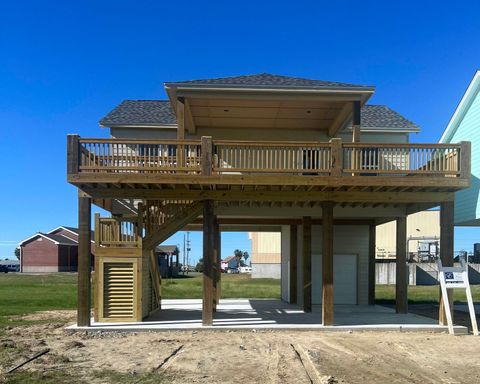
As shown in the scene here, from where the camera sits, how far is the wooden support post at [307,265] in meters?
16.7

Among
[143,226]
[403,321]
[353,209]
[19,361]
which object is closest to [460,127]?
[353,209]

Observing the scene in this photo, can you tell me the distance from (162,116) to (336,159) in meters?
8.64

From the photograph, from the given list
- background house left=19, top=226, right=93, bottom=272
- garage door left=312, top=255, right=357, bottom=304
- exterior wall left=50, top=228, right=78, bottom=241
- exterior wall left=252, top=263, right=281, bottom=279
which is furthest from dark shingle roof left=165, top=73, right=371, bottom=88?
exterior wall left=50, top=228, right=78, bottom=241

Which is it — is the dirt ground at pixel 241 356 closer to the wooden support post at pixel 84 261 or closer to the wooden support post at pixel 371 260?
the wooden support post at pixel 84 261

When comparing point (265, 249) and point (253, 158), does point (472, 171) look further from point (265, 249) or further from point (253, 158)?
point (265, 249)

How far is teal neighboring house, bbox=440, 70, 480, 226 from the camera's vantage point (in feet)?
49.7

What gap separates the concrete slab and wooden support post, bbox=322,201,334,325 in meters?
0.36

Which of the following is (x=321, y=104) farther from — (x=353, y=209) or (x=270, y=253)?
(x=270, y=253)

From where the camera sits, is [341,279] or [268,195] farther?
[341,279]

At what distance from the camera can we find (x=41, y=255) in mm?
60156

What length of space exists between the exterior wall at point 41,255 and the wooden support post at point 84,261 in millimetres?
50274

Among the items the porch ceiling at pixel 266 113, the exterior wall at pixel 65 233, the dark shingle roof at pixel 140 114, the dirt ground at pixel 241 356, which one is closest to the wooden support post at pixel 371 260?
the porch ceiling at pixel 266 113

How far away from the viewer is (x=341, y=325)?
13.6 m

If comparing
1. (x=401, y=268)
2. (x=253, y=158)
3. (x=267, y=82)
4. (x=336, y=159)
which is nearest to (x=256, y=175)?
(x=253, y=158)
